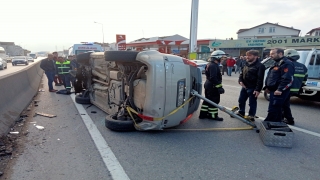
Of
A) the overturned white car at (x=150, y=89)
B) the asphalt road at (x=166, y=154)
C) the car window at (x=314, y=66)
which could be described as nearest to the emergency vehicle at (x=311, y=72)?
the car window at (x=314, y=66)

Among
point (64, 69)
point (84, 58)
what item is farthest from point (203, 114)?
point (64, 69)

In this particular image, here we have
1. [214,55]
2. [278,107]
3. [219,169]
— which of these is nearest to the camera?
[219,169]

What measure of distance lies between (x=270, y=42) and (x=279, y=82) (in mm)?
28013

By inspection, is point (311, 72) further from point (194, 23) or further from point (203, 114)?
point (194, 23)

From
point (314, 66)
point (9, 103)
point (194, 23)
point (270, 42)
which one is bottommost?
point (9, 103)

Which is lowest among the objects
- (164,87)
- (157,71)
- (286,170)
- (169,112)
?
(286,170)

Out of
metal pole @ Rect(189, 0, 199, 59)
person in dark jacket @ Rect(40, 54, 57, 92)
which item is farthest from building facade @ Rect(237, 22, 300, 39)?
person in dark jacket @ Rect(40, 54, 57, 92)

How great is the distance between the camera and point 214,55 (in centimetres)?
511

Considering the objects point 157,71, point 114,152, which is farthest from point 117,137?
point 157,71

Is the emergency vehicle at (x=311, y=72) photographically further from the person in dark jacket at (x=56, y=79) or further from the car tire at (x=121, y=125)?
the person in dark jacket at (x=56, y=79)

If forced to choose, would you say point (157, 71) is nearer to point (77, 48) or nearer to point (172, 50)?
point (77, 48)

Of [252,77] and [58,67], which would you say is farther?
[58,67]

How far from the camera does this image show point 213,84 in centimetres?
512

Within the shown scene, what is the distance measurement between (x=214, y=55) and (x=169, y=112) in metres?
1.91
